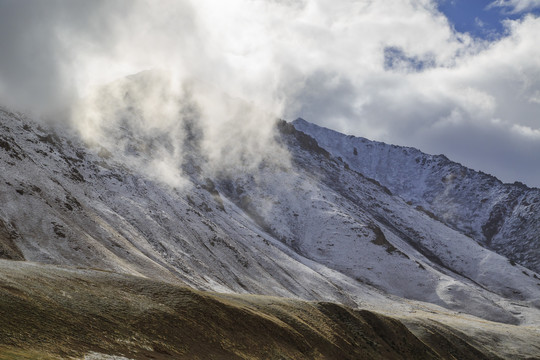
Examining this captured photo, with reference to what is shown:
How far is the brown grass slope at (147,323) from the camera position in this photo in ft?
87.3

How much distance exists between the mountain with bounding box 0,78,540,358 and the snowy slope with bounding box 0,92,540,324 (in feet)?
1.54

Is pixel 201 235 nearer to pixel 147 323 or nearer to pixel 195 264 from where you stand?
pixel 195 264

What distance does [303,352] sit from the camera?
41688 millimetres

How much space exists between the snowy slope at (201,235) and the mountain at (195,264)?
47 centimetres

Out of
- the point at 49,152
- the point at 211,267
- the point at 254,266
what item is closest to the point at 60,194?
the point at 49,152

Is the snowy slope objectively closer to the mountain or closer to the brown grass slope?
the mountain

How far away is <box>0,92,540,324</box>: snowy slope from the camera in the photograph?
8162 cm

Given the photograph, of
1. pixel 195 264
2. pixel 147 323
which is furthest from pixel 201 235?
pixel 147 323

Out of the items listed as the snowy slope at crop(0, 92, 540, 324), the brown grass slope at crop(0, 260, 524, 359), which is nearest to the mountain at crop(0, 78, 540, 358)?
the brown grass slope at crop(0, 260, 524, 359)

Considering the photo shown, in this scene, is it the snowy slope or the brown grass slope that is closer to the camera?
the brown grass slope

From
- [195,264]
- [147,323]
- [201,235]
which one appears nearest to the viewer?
[147,323]

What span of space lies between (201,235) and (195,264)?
18.9 metres

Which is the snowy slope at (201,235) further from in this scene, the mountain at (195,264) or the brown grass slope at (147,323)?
the brown grass slope at (147,323)

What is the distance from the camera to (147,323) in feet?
108
